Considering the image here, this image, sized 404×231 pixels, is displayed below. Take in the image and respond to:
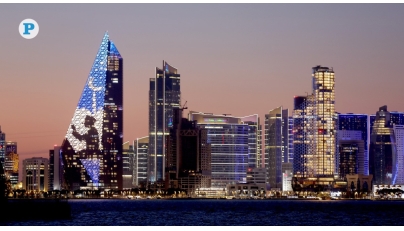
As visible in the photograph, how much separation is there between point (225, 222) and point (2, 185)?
28.7m

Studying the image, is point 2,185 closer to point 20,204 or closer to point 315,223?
point 20,204

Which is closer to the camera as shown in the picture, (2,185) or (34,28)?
(34,28)

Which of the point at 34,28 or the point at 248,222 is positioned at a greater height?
the point at 34,28

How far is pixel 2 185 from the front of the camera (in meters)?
86.2

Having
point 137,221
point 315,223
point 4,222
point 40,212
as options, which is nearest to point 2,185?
point 4,222

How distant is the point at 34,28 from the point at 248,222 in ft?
186

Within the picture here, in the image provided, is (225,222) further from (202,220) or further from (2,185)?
(2,185)

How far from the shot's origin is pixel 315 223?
340 ft
